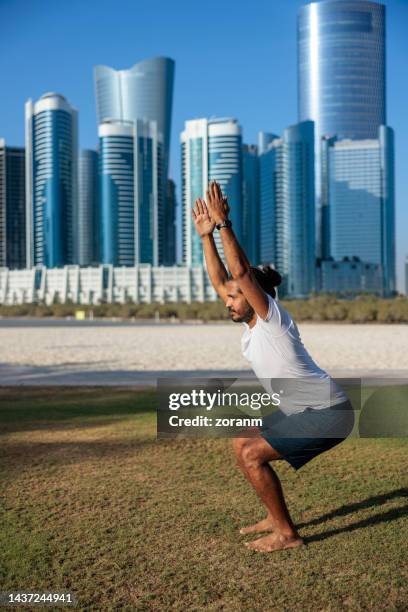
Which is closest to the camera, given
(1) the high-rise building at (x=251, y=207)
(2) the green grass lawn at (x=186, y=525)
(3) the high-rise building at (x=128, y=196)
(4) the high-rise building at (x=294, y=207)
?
(2) the green grass lawn at (x=186, y=525)

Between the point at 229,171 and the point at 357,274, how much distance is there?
4642 cm

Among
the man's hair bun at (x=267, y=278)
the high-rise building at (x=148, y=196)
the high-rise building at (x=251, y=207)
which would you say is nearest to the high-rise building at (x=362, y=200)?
the high-rise building at (x=251, y=207)

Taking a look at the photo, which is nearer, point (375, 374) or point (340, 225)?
point (375, 374)

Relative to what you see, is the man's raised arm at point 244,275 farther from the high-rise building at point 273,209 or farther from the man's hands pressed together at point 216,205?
the high-rise building at point 273,209

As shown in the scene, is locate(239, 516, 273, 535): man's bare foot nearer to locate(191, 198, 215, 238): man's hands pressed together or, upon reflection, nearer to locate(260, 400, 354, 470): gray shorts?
locate(260, 400, 354, 470): gray shorts

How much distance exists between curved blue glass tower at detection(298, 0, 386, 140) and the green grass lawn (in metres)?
193

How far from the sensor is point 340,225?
169000 mm

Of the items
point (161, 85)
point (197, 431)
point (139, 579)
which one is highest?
point (161, 85)

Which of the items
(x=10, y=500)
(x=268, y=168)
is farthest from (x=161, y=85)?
(x=10, y=500)

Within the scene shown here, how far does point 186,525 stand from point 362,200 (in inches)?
6884

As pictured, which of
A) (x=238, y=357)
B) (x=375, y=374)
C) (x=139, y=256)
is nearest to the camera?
(x=375, y=374)

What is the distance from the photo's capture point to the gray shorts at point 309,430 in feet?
11.8

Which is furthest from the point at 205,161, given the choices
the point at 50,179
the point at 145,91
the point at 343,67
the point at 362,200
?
the point at 343,67

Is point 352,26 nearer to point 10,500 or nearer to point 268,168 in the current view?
point 268,168
